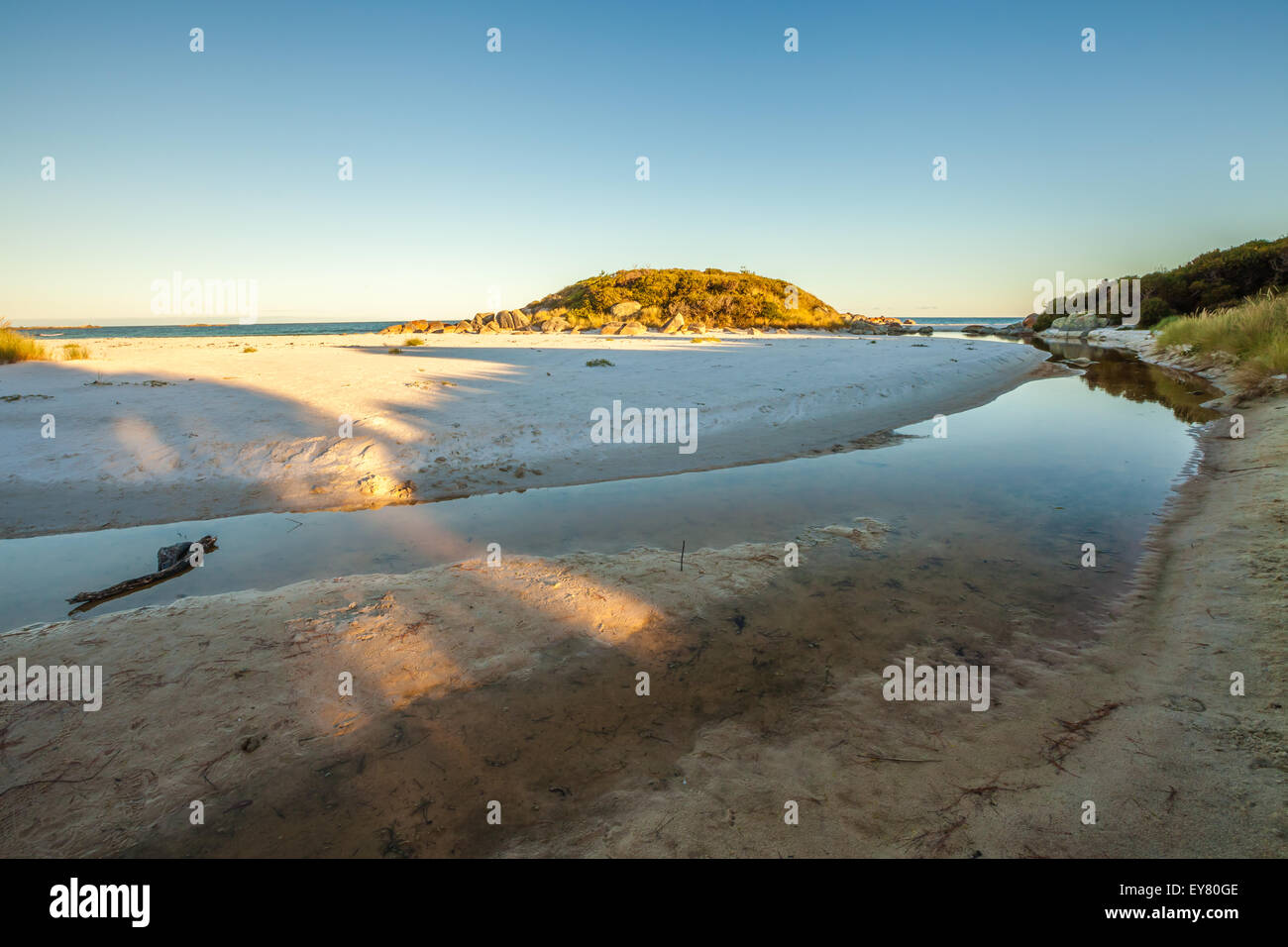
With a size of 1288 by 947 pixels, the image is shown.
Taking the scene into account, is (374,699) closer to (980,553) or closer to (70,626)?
(70,626)

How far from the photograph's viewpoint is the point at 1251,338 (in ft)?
61.4

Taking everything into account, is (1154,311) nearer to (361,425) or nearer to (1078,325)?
(1078,325)

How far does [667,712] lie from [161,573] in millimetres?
5775

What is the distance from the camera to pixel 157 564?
6.22 m

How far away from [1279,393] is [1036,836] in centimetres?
1780

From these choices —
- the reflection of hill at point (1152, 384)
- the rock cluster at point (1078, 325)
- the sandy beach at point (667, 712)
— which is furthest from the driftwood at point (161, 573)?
the rock cluster at point (1078, 325)

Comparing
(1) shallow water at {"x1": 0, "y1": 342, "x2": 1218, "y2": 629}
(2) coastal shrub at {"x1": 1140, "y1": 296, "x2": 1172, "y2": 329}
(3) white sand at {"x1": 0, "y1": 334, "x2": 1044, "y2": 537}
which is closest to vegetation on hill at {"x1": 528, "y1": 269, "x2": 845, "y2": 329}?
(2) coastal shrub at {"x1": 1140, "y1": 296, "x2": 1172, "y2": 329}

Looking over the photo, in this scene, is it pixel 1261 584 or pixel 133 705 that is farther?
pixel 1261 584

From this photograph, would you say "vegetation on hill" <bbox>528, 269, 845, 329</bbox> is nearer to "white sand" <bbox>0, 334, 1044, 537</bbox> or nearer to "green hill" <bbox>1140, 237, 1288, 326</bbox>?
"green hill" <bbox>1140, 237, 1288, 326</bbox>

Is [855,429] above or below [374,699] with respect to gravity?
above

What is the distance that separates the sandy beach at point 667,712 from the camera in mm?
2760

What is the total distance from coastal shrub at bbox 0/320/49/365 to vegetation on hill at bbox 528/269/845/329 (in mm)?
34507

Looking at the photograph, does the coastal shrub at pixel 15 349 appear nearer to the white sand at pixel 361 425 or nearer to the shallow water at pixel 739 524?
the white sand at pixel 361 425
